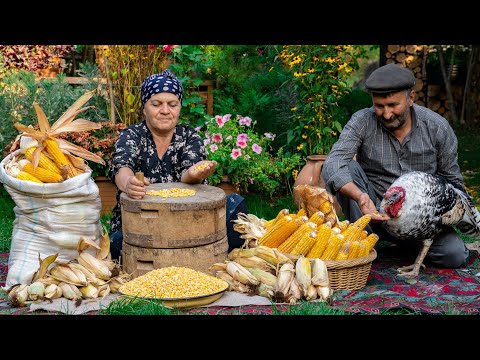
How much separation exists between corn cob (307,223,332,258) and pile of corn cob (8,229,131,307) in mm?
1254

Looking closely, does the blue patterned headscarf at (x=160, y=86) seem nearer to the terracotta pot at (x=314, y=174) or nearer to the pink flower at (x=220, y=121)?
the terracotta pot at (x=314, y=174)

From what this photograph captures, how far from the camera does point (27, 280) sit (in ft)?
15.8

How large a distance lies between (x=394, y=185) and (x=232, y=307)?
150cm

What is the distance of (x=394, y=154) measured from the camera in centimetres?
554

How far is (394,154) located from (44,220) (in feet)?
8.57

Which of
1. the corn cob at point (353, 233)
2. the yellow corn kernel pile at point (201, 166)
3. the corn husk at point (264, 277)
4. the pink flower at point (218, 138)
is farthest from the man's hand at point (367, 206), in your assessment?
the pink flower at point (218, 138)

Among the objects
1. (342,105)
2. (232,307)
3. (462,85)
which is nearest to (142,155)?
(232,307)

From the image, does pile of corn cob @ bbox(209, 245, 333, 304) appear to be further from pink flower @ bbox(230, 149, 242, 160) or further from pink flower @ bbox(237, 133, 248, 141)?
pink flower @ bbox(237, 133, 248, 141)

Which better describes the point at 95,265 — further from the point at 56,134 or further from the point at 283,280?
the point at 283,280

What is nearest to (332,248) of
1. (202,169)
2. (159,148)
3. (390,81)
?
(202,169)

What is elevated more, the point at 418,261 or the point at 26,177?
the point at 26,177

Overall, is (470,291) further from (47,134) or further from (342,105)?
(342,105)

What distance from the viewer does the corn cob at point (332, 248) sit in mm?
4863

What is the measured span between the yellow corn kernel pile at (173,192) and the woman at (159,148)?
12cm
